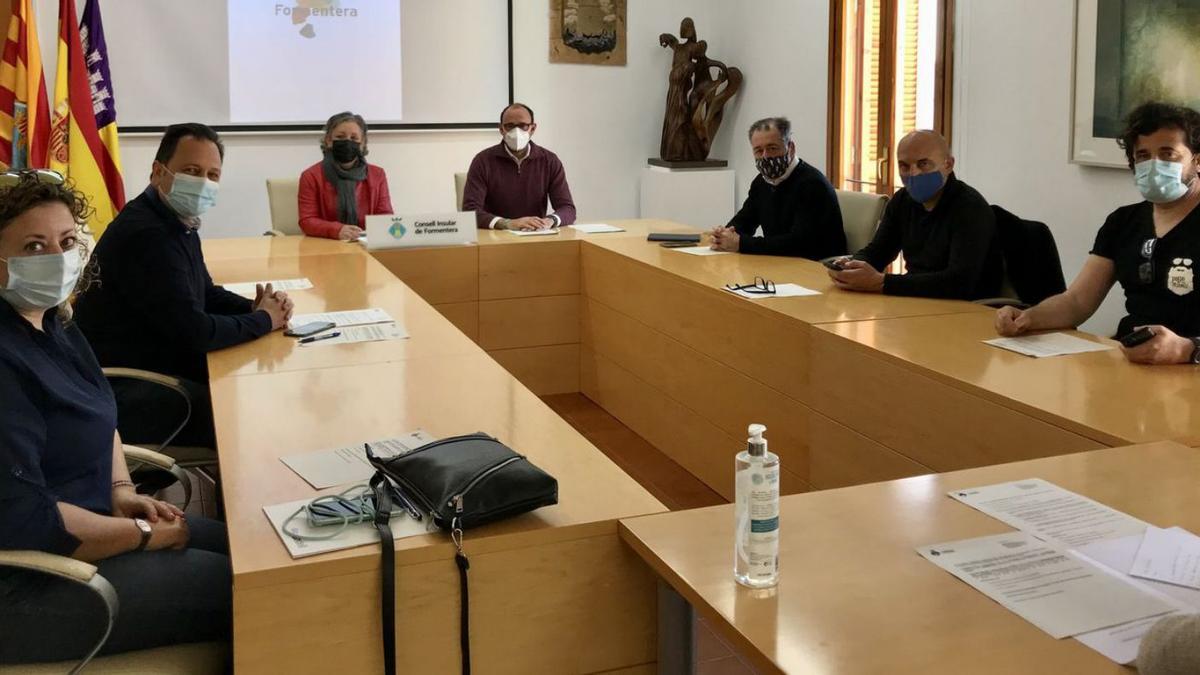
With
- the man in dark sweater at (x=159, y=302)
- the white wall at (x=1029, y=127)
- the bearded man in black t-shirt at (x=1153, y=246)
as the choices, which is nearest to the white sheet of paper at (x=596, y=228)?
the white wall at (x=1029, y=127)

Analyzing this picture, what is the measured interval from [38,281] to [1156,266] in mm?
2590

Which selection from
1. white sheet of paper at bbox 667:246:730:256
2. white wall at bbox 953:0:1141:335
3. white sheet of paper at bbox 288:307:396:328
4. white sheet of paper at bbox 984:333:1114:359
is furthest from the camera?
white wall at bbox 953:0:1141:335

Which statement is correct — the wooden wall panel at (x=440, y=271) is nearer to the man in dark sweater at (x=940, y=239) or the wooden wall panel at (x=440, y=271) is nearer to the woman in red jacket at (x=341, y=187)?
the woman in red jacket at (x=341, y=187)

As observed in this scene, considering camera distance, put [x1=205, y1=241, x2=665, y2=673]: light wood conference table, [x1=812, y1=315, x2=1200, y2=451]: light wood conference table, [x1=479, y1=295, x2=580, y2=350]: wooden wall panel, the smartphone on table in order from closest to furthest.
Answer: [x1=205, y1=241, x2=665, y2=673]: light wood conference table → [x1=812, y1=315, x2=1200, y2=451]: light wood conference table → the smartphone on table → [x1=479, y1=295, x2=580, y2=350]: wooden wall panel

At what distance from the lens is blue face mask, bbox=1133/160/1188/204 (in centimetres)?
286

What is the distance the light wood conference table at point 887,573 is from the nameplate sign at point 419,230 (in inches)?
128

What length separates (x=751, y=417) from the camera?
3.65 m

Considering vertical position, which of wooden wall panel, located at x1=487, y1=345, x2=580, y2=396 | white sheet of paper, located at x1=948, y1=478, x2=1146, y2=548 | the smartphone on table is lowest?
wooden wall panel, located at x1=487, y1=345, x2=580, y2=396

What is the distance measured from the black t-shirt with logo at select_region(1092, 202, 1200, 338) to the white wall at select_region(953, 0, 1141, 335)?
5.45 feet

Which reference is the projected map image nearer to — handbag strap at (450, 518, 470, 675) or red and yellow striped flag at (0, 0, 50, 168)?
red and yellow striped flag at (0, 0, 50, 168)

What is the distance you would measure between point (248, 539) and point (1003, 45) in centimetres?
446

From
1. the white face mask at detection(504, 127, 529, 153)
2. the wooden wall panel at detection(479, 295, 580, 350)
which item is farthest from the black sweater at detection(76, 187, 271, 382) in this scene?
the white face mask at detection(504, 127, 529, 153)

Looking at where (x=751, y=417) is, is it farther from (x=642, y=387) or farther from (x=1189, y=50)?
(x=1189, y=50)

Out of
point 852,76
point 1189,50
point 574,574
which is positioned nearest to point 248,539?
point 574,574
